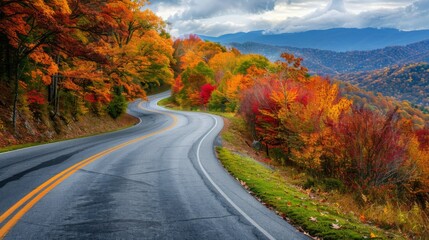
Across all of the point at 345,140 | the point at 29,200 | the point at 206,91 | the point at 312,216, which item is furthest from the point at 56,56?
the point at 206,91

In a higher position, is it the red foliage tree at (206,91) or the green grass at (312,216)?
the red foliage tree at (206,91)

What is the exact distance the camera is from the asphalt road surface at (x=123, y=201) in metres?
5.86

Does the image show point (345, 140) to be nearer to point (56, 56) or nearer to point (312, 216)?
point (312, 216)

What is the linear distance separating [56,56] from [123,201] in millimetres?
20288

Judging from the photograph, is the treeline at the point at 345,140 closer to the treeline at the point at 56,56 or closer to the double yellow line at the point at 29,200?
the double yellow line at the point at 29,200

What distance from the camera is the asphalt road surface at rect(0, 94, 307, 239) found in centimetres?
586

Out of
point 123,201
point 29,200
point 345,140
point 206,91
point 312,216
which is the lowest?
point 312,216

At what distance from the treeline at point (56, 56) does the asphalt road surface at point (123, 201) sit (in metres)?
7.24

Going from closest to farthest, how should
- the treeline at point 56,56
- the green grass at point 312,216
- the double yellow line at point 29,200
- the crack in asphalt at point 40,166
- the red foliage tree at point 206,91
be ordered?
the double yellow line at point 29,200
the green grass at point 312,216
the crack in asphalt at point 40,166
the treeline at point 56,56
the red foliage tree at point 206,91

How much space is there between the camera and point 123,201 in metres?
7.58

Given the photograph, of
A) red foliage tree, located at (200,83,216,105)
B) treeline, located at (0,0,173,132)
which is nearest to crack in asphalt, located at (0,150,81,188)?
treeline, located at (0,0,173,132)

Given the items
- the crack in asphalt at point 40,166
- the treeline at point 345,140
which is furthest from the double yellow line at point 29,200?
the treeline at point 345,140

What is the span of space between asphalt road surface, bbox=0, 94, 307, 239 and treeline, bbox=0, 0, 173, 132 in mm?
7244

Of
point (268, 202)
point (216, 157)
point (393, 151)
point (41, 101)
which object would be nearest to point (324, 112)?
point (393, 151)
